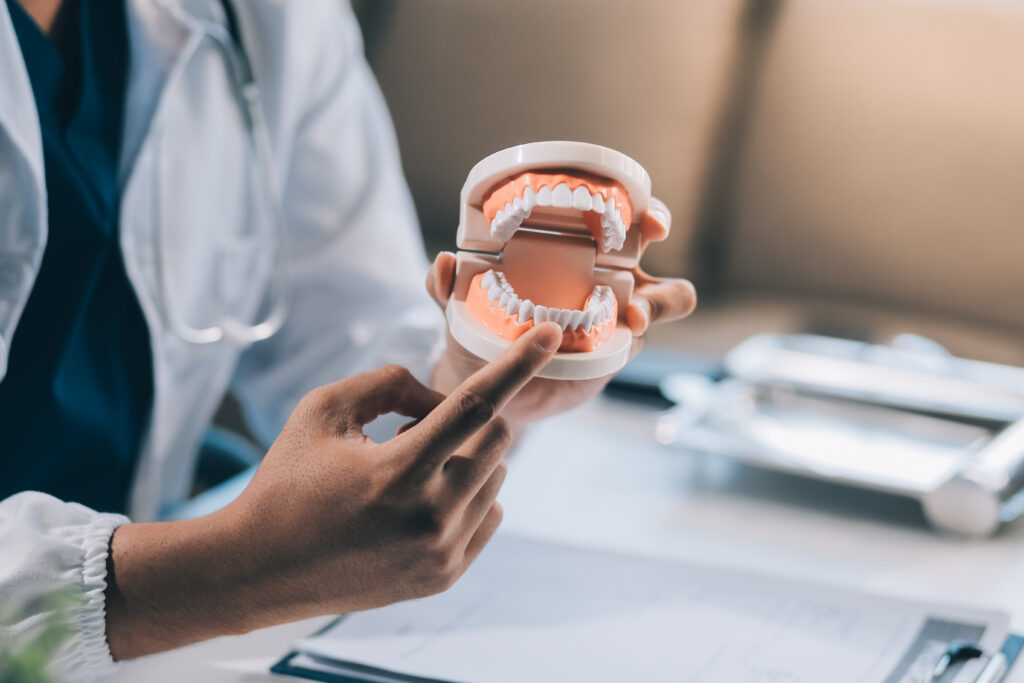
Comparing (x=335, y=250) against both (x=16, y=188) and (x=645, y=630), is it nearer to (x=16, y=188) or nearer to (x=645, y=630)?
(x=16, y=188)

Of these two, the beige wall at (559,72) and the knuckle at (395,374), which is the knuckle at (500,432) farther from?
the beige wall at (559,72)

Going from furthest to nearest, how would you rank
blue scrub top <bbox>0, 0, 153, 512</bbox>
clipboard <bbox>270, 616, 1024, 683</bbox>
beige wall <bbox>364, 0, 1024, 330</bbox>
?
beige wall <bbox>364, 0, 1024, 330</bbox> < blue scrub top <bbox>0, 0, 153, 512</bbox> < clipboard <bbox>270, 616, 1024, 683</bbox>

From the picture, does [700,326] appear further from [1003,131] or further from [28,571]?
[28,571]

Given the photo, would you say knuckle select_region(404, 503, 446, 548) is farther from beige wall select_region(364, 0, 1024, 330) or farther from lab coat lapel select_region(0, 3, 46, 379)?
beige wall select_region(364, 0, 1024, 330)

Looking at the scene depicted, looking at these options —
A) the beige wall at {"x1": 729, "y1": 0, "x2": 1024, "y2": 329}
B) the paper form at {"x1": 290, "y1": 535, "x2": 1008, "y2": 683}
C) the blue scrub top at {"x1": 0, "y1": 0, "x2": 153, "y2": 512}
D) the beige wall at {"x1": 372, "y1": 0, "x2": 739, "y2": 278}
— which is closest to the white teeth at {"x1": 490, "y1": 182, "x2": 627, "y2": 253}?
the paper form at {"x1": 290, "y1": 535, "x2": 1008, "y2": 683}

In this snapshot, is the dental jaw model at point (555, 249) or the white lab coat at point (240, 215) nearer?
the dental jaw model at point (555, 249)

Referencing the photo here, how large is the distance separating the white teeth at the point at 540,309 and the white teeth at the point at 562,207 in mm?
21

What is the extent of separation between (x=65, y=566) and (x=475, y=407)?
0.69 feet

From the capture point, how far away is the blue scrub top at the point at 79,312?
0.61 meters

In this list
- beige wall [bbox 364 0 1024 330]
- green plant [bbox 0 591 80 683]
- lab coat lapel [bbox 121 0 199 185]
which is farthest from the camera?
beige wall [bbox 364 0 1024 330]

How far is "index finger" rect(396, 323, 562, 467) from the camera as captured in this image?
37cm

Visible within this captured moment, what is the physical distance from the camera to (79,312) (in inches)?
25.3

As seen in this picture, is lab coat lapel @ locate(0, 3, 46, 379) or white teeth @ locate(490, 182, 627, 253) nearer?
white teeth @ locate(490, 182, 627, 253)

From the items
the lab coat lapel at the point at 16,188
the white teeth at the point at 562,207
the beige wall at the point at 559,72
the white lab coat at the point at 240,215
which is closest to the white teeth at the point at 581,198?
the white teeth at the point at 562,207
